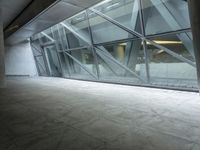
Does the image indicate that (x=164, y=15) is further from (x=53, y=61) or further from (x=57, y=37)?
(x=53, y=61)

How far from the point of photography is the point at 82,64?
442 inches

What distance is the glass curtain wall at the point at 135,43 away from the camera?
6.31m

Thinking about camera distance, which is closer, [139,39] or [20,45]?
[139,39]

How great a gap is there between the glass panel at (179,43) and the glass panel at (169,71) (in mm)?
333

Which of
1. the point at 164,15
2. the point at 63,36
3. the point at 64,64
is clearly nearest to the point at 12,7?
the point at 63,36

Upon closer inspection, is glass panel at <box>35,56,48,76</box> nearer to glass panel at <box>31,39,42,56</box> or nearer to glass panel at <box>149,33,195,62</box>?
glass panel at <box>31,39,42,56</box>

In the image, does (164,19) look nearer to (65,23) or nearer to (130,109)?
(130,109)

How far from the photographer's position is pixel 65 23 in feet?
36.1

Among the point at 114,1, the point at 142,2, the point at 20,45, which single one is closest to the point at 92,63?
the point at 114,1

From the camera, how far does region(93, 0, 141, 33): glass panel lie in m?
7.23

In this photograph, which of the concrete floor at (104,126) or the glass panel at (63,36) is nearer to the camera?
the concrete floor at (104,126)

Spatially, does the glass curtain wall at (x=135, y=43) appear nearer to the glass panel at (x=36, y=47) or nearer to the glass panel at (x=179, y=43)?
the glass panel at (x=179, y=43)

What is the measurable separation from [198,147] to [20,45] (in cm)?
1758

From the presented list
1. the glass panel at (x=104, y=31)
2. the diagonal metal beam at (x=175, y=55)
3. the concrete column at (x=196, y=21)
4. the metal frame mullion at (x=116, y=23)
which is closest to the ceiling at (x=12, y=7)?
the metal frame mullion at (x=116, y=23)
